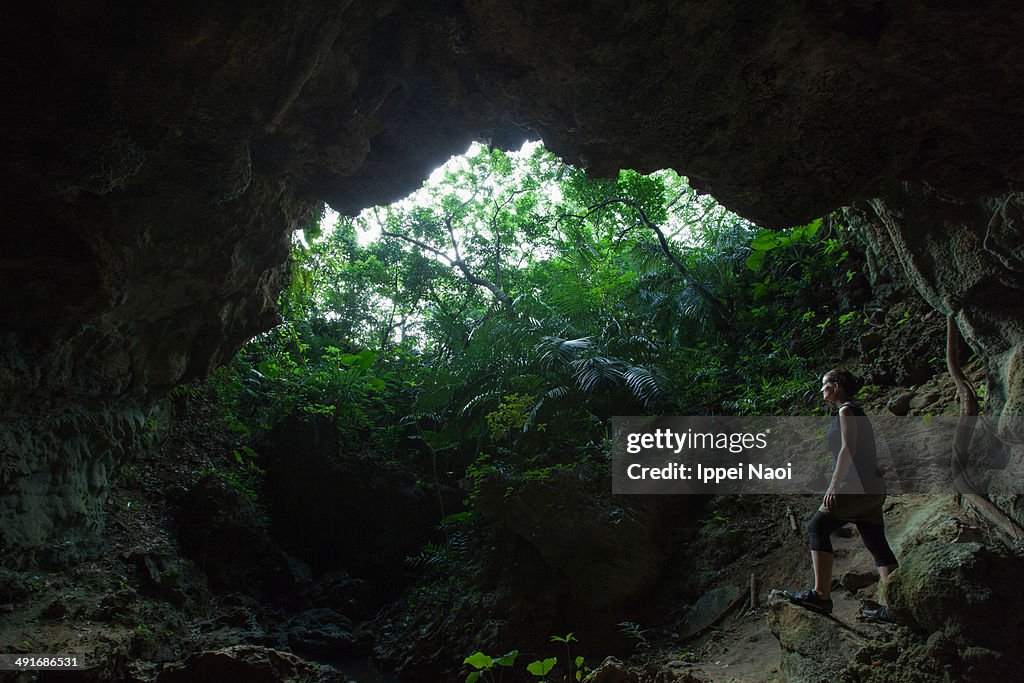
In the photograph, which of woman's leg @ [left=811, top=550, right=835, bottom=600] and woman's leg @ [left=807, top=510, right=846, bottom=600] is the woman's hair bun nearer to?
woman's leg @ [left=807, top=510, right=846, bottom=600]

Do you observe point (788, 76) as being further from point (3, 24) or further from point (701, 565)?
point (701, 565)

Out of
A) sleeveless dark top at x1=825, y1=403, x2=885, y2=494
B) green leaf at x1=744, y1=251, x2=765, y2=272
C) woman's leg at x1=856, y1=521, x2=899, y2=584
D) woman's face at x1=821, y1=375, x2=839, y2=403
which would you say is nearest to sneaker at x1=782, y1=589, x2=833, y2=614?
woman's leg at x1=856, y1=521, x2=899, y2=584

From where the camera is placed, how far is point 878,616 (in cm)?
385

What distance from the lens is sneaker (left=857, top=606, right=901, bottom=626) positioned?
3.78 meters

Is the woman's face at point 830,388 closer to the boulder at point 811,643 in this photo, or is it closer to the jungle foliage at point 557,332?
the boulder at point 811,643

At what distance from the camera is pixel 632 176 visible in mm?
10242

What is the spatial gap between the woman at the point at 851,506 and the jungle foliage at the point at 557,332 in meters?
3.17

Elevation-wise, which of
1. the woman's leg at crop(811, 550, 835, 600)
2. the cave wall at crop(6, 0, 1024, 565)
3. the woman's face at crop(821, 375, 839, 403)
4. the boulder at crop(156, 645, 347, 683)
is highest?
the cave wall at crop(6, 0, 1024, 565)

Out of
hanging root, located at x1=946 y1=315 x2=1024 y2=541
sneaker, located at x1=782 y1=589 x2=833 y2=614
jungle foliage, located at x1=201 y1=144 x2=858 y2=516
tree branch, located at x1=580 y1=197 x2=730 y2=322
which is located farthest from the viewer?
tree branch, located at x1=580 y1=197 x2=730 y2=322

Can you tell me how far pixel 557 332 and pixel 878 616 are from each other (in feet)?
20.0

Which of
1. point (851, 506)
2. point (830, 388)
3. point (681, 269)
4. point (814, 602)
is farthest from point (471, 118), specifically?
point (681, 269)

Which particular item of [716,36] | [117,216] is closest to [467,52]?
[716,36]

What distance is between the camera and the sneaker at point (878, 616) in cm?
378

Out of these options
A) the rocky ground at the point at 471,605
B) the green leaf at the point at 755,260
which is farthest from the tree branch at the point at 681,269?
the rocky ground at the point at 471,605
